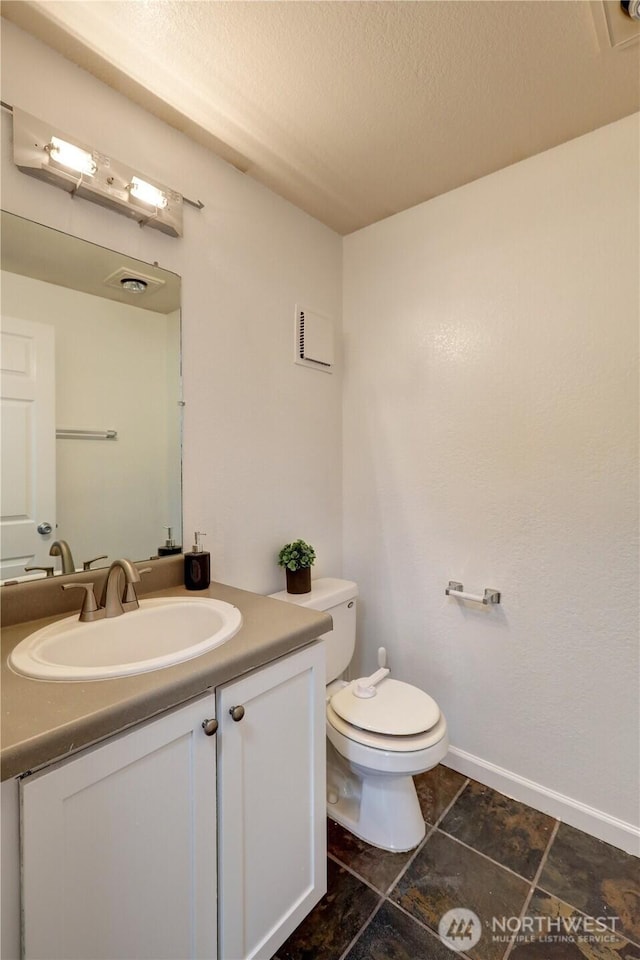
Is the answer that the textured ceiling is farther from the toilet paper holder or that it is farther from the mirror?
the toilet paper holder

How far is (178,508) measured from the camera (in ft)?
4.67

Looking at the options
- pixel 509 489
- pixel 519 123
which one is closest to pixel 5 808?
pixel 509 489

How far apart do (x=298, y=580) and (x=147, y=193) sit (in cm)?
140

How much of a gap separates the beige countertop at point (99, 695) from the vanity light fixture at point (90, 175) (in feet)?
3.81

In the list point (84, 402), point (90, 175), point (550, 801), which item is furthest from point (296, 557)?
point (90, 175)

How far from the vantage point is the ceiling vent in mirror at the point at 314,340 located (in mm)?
1854

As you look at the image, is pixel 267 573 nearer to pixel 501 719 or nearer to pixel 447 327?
pixel 501 719

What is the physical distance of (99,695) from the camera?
2.39 feet

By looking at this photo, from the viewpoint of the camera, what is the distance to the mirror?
3.59 ft

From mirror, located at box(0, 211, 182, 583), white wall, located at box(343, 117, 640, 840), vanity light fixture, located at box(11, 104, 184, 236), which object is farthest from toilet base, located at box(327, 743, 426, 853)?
vanity light fixture, located at box(11, 104, 184, 236)

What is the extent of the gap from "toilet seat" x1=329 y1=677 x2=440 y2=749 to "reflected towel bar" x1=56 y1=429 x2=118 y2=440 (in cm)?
113

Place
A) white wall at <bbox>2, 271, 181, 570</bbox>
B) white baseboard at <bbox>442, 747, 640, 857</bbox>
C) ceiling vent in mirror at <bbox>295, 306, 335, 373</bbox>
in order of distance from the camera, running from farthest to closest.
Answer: ceiling vent in mirror at <bbox>295, 306, 335, 373</bbox> < white baseboard at <bbox>442, 747, 640, 857</bbox> < white wall at <bbox>2, 271, 181, 570</bbox>

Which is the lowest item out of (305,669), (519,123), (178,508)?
(305,669)

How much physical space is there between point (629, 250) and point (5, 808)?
2029 millimetres
